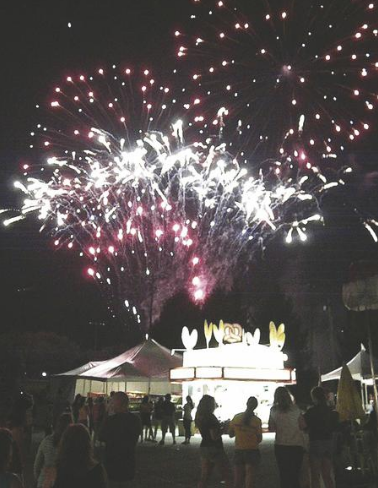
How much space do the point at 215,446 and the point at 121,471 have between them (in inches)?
97.4

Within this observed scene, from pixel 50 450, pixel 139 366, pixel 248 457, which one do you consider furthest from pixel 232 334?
pixel 50 450

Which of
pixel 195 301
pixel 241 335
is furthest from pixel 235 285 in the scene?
pixel 241 335

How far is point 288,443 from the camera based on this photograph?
6.96m

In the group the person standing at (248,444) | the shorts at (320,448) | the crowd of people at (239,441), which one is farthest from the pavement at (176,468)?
the person standing at (248,444)

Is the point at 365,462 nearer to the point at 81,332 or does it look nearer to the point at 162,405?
the point at 162,405

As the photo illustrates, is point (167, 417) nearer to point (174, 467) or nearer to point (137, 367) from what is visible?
point (137, 367)

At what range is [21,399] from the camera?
6.57m

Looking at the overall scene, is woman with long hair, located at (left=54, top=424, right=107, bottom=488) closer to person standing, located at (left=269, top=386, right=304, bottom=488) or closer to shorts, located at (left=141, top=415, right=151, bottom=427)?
person standing, located at (left=269, top=386, right=304, bottom=488)

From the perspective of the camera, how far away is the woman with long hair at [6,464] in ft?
12.3

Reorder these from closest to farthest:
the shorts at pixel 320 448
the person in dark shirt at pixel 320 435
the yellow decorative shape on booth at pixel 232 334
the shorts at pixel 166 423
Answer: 1. the person in dark shirt at pixel 320 435
2. the shorts at pixel 320 448
3. the shorts at pixel 166 423
4. the yellow decorative shape on booth at pixel 232 334

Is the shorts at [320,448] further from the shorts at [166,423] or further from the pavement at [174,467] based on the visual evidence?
the shorts at [166,423]

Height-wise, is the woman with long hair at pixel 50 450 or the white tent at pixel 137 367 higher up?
the white tent at pixel 137 367

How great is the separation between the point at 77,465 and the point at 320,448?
14.7 ft

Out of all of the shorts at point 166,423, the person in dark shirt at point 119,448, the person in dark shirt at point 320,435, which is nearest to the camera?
the person in dark shirt at point 119,448
